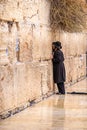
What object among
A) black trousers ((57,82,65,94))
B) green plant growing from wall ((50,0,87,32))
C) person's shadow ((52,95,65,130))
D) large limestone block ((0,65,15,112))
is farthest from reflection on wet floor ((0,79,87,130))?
green plant growing from wall ((50,0,87,32))

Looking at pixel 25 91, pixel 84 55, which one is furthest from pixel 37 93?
pixel 84 55

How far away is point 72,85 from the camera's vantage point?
12.4 meters

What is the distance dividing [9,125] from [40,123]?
0.46 meters

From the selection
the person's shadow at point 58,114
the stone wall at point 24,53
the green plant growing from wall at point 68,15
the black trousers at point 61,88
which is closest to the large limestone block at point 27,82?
the stone wall at point 24,53

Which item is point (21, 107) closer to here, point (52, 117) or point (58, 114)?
point (58, 114)

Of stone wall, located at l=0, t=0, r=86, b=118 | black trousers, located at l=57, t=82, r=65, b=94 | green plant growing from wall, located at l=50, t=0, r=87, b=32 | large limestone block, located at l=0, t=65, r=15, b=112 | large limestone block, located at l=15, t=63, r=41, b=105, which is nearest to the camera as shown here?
large limestone block, located at l=0, t=65, r=15, b=112

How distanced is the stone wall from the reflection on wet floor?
24 centimetres

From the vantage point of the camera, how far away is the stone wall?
6.98 m

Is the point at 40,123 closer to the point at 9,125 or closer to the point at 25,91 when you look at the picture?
the point at 9,125

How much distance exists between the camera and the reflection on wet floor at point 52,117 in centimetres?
617

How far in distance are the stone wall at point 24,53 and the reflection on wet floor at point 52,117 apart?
0.24 metres

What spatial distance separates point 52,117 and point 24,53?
1.51m

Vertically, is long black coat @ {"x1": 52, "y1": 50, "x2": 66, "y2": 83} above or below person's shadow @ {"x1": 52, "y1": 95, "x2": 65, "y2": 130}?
above

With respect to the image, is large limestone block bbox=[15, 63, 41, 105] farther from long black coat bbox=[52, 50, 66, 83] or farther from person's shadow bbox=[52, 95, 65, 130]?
long black coat bbox=[52, 50, 66, 83]
